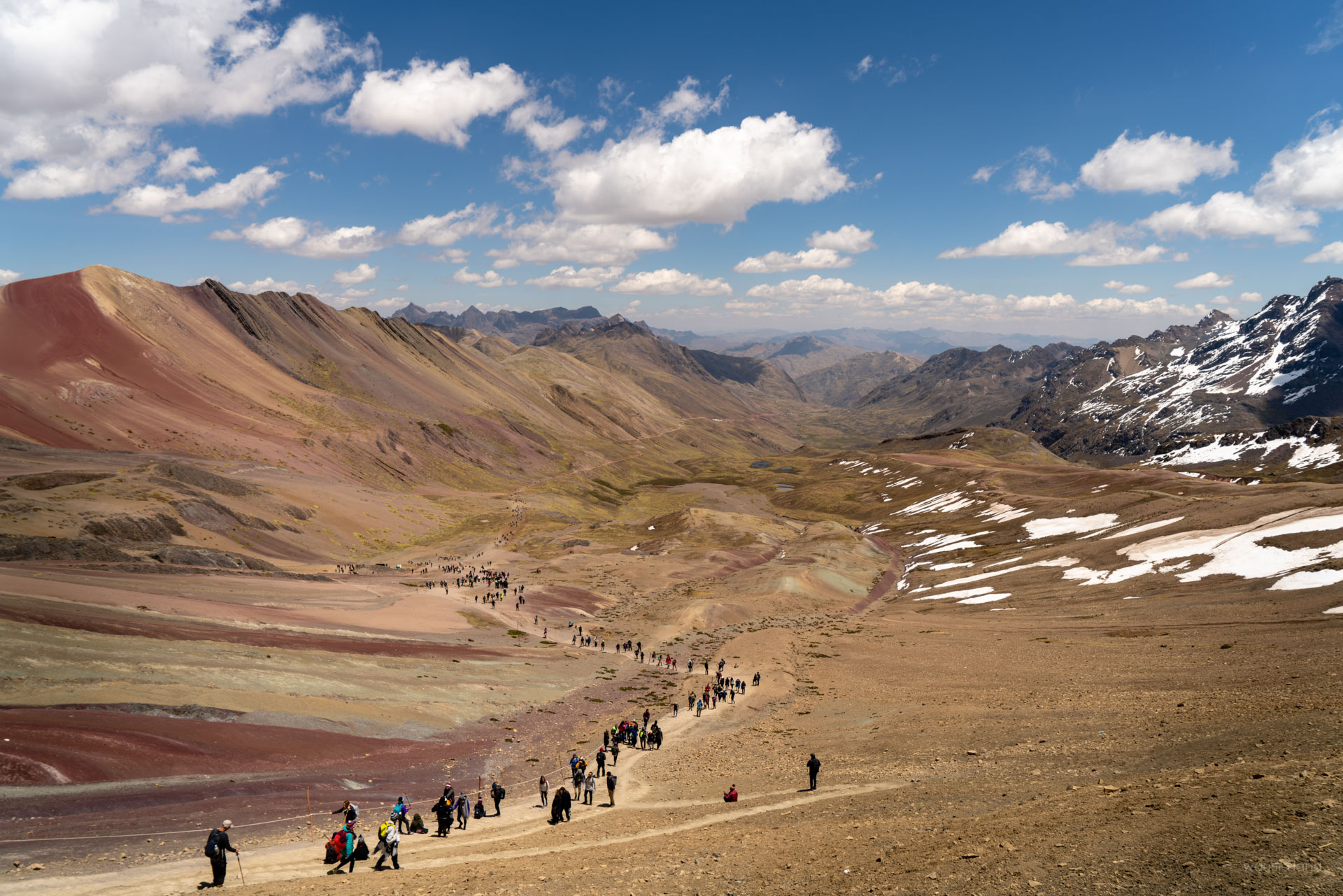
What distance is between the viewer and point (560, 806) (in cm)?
3450

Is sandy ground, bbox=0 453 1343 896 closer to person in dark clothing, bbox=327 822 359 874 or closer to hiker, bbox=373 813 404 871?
person in dark clothing, bbox=327 822 359 874

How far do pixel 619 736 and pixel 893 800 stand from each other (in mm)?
23831

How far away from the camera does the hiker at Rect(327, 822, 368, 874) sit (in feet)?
88.5

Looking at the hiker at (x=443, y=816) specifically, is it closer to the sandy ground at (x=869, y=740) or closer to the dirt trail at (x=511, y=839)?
the dirt trail at (x=511, y=839)

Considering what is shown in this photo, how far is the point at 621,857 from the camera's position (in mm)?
27094

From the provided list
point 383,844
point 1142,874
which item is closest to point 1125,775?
point 1142,874

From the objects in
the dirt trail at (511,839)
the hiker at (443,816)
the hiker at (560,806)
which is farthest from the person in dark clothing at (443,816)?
the hiker at (560,806)

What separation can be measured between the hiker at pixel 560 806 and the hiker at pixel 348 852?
9.28 metres

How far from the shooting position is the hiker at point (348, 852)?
2697cm

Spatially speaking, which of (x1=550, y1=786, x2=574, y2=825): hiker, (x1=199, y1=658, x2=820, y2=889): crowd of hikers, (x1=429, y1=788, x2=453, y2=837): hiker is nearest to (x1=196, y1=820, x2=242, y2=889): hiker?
(x1=199, y1=658, x2=820, y2=889): crowd of hikers

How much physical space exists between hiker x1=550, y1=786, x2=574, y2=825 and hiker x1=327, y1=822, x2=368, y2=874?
9.28 m

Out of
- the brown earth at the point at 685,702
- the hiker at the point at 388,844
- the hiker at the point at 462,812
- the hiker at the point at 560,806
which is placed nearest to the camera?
the brown earth at the point at 685,702

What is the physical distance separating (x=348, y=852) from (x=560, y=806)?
1032cm

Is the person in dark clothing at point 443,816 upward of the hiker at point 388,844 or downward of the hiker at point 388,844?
downward
